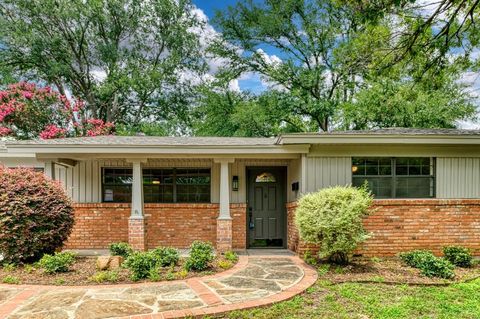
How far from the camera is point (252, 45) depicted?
19266mm

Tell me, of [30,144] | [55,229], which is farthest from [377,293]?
[30,144]

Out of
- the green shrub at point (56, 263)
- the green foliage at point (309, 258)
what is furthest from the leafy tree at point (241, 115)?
the green shrub at point (56, 263)

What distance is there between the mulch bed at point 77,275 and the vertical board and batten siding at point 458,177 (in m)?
5.08

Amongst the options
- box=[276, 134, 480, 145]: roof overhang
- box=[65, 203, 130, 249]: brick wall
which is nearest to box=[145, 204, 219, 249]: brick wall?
box=[65, 203, 130, 249]: brick wall

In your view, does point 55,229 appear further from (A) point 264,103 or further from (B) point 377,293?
(A) point 264,103

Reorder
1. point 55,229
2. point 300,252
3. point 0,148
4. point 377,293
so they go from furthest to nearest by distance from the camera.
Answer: point 0,148 → point 300,252 → point 55,229 → point 377,293

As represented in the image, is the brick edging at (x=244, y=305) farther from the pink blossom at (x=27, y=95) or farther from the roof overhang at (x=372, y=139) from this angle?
the pink blossom at (x=27, y=95)

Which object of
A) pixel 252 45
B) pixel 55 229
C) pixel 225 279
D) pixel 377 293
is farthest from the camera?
pixel 252 45

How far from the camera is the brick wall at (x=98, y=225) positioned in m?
8.84

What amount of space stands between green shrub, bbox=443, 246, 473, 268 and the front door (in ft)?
12.1

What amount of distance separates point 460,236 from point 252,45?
1459cm

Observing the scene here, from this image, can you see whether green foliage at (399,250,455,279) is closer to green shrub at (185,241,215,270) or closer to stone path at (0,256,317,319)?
stone path at (0,256,317,319)

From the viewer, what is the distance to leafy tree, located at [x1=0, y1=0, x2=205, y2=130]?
1725 cm

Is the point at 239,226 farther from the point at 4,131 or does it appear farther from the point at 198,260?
the point at 4,131
